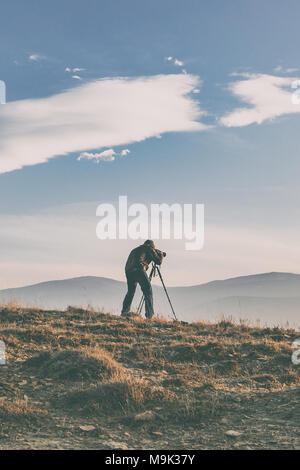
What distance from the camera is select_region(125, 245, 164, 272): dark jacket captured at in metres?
19.6

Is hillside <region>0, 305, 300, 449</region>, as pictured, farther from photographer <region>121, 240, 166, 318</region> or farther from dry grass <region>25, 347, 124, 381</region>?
photographer <region>121, 240, 166, 318</region>

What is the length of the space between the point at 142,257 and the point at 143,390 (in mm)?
10345

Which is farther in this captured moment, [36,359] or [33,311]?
[33,311]

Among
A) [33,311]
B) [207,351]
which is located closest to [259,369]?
[207,351]

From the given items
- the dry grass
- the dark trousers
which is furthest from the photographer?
the dry grass

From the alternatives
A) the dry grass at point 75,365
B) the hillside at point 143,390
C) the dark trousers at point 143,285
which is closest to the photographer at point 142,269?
the dark trousers at point 143,285

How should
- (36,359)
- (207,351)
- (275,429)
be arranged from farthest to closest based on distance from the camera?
1. (207,351)
2. (36,359)
3. (275,429)

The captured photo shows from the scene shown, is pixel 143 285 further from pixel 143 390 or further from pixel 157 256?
pixel 143 390

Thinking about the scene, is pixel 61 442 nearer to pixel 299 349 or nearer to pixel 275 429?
pixel 275 429

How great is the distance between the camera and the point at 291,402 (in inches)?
375

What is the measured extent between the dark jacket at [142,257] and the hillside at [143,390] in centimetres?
366

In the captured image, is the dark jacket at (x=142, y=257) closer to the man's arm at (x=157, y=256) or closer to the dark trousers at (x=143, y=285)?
the man's arm at (x=157, y=256)

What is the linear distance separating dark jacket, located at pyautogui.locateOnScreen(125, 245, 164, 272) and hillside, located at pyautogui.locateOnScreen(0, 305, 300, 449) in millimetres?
3665
